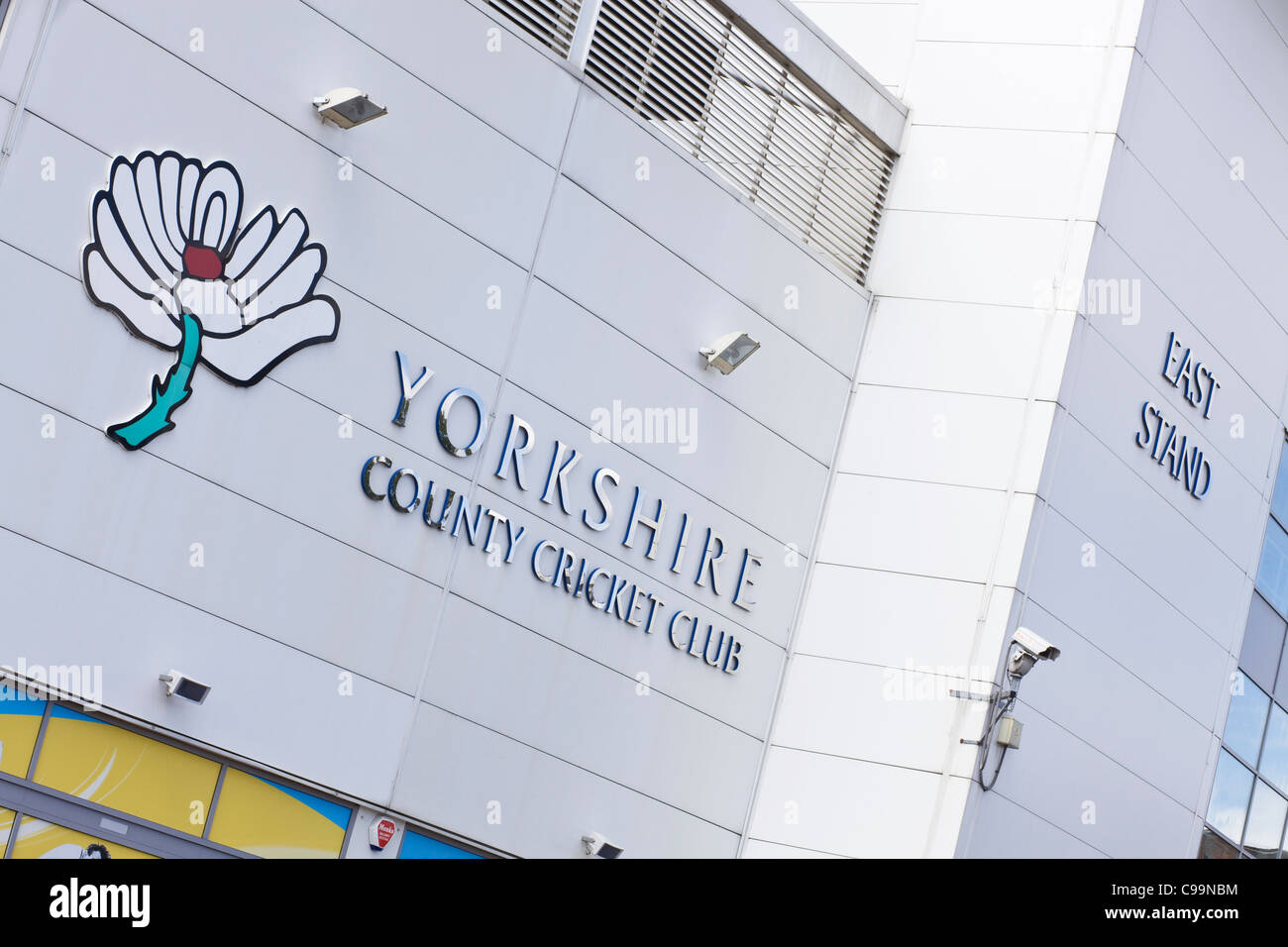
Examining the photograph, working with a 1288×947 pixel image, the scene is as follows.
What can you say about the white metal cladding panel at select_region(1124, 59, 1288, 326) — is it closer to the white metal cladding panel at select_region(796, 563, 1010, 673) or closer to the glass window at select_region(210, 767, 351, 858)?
the white metal cladding panel at select_region(796, 563, 1010, 673)

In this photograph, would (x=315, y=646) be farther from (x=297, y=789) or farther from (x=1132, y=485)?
(x=1132, y=485)

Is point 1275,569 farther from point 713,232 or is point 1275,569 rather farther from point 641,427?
point 641,427

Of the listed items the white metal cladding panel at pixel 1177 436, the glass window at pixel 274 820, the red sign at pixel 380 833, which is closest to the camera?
the glass window at pixel 274 820

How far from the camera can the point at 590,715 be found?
11.0 m

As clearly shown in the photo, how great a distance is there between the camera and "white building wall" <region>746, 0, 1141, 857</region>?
11945 mm

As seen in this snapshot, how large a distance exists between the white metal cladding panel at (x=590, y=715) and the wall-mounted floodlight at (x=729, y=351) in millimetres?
2388

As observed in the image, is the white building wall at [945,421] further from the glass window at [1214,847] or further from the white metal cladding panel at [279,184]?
the glass window at [1214,847]

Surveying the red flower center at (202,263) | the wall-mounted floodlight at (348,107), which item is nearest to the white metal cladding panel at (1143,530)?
the wall-mounted floodlight at (348,107)

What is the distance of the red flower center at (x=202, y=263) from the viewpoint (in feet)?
28.6

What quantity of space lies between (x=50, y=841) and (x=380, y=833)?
2.30m

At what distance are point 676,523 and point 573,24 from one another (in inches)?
160

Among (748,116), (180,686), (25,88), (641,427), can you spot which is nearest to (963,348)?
(748,116)

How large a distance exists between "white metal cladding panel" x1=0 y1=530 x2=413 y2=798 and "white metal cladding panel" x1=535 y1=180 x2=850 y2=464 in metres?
3.51

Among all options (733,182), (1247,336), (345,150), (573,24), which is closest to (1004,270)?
(733,182)
